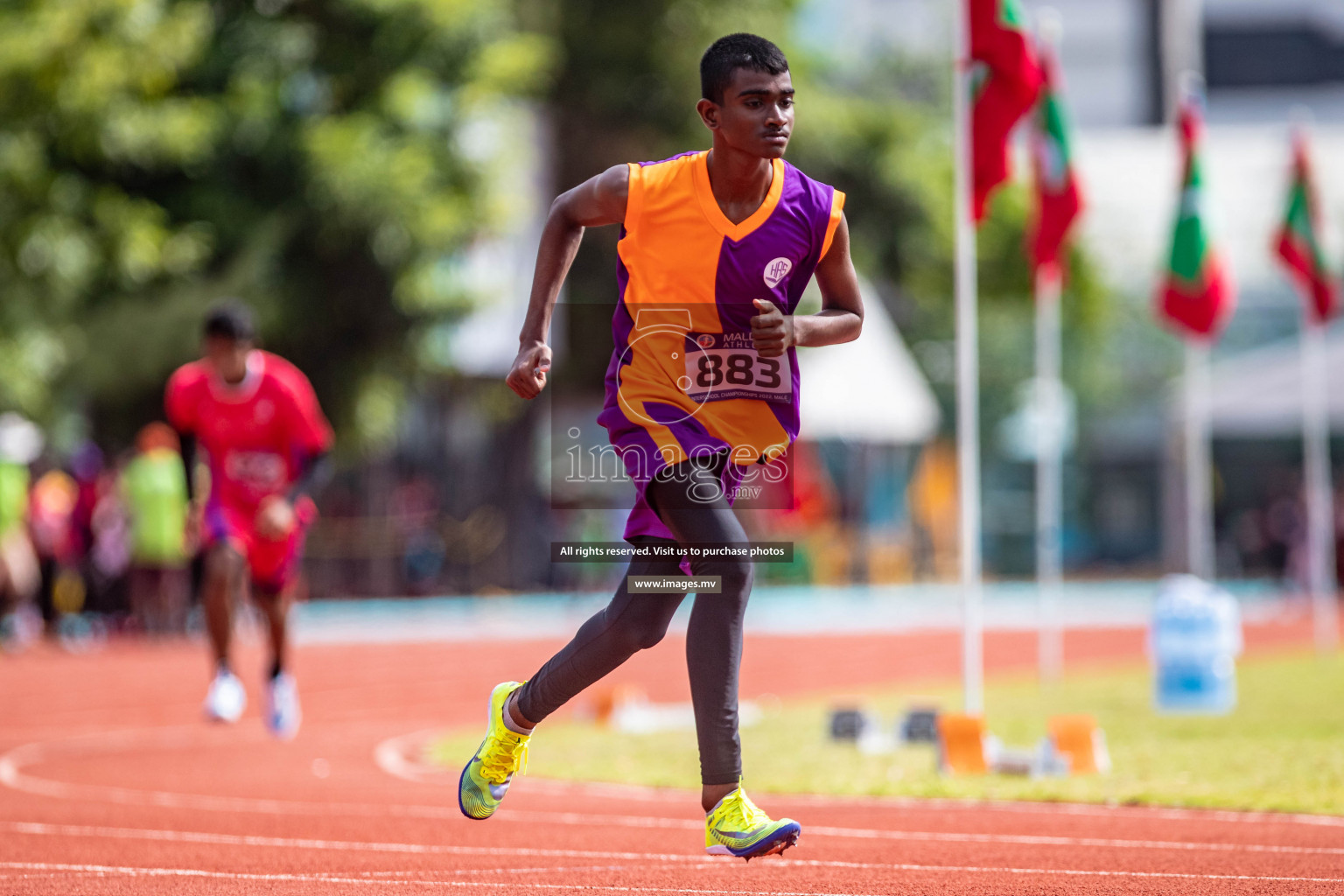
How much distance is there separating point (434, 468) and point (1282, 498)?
15.1m

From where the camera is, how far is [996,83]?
33.4 feet

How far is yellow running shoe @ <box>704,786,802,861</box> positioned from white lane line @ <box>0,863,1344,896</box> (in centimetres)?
14

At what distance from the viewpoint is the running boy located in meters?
5.16

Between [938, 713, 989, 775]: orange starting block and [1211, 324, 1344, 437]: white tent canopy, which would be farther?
[1211, 324, 1344, 437]: white tent canopy

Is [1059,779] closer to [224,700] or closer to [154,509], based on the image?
[224,700]

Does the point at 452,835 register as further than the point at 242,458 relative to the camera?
No

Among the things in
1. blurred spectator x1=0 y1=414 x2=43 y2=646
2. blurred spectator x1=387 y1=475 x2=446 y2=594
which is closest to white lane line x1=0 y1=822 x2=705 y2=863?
blurred spectator x1=0 y1=414 x2=43 y2=646

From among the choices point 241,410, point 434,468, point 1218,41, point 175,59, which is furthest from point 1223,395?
point 1218,41

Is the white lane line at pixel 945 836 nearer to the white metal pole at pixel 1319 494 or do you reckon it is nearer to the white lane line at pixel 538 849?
the white lane line at pixel 538 849

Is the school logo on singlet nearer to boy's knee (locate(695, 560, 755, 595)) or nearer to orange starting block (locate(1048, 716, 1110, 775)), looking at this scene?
boy's knee (locate(695, 560, 755, 595))

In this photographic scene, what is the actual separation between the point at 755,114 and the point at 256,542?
548 centimetres

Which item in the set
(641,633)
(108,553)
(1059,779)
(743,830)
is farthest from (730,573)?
(108,553)

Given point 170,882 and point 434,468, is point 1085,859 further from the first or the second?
point 434,468

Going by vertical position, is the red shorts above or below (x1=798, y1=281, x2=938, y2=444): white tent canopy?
below
